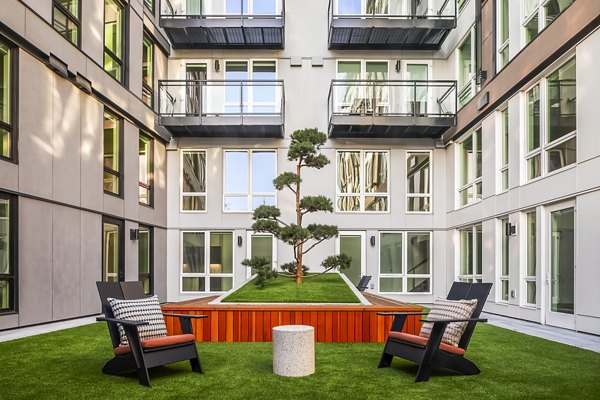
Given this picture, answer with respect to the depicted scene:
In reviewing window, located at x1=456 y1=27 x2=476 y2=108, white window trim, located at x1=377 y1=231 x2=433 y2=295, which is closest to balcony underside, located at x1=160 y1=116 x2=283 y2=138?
white window trim, located at x1=377 y1=231 x2=433 y2=295

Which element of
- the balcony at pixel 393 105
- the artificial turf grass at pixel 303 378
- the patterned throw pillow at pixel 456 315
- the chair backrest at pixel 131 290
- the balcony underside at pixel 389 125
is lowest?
the artificial turf grass at pixel 303 378

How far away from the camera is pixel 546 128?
9164mm

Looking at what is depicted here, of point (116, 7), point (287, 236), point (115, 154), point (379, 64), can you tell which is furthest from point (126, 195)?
point (379, 64)

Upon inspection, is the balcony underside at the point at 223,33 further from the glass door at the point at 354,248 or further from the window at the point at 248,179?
the glass door at the point at 354,248

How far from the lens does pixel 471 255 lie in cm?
1317

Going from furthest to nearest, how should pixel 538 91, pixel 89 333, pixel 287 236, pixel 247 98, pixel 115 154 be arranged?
pixel 247 98, pixel 115 154, pixel 538 91, pixel 287 236, pixel 89 333

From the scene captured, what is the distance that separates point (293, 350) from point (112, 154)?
8123 millimetres

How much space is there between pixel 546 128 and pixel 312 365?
20.9 ft

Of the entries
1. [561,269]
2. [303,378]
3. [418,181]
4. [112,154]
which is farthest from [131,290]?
[418,181]

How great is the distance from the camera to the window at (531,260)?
957 centimetres

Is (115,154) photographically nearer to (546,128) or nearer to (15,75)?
(15,75)

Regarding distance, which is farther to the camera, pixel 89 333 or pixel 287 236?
pixel 287 236

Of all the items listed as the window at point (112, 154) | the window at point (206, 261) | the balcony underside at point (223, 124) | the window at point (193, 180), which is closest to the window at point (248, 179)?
the window at point (193, 180)

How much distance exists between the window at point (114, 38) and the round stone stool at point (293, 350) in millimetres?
8210
